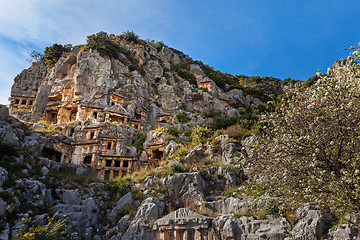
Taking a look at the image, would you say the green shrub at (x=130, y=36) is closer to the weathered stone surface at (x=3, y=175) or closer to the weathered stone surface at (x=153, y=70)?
the weathered stone surface at (x=153, y=70)

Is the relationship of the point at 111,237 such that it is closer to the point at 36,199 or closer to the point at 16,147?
the point at 36,199

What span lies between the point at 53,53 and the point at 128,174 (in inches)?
1965

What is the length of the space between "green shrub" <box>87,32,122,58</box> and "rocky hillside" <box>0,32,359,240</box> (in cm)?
175

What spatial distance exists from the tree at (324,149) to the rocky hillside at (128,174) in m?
1.05

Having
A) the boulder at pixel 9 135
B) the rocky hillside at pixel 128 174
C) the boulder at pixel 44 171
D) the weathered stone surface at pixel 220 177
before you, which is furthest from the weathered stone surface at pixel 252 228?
the boulder at pixel 9 135

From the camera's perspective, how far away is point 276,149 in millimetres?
11195

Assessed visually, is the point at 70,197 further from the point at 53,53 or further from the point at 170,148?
the point at 53,53

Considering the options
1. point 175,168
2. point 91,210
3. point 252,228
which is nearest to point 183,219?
point 252,228

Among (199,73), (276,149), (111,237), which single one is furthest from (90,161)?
(199,73)

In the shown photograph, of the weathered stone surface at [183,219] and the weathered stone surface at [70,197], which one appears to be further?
the weathered stone surface at [70,197]

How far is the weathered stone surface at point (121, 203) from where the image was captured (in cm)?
1805

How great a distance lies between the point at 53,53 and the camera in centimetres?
6031

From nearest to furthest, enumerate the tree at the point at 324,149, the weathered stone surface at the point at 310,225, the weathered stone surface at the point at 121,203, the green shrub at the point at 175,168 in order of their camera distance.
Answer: the tree at the point at 324,149, the weathered stone surface at the point at 310,225, the weathered stone surface at the point at 121,203, the green shrub at the point at 175,168

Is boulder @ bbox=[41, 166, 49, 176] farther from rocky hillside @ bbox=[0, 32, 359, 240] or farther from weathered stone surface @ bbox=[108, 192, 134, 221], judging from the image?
weathered stone surface @ bbox=[108, 192, 134, 221]
